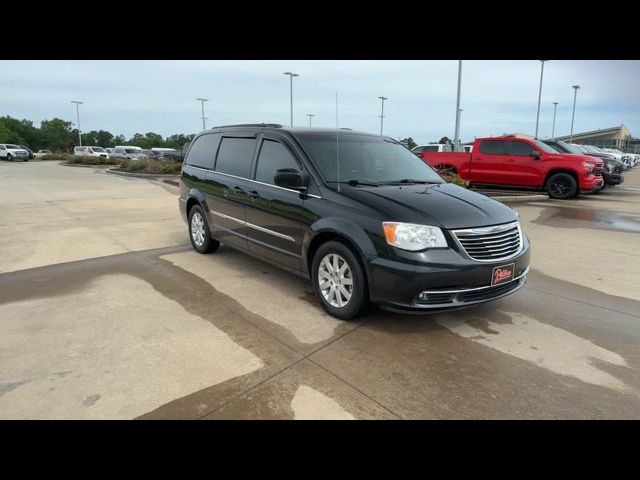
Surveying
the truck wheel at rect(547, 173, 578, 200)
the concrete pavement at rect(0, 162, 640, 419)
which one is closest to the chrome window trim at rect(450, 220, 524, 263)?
the concrete pavement at rect(0, 162, 640, 419)

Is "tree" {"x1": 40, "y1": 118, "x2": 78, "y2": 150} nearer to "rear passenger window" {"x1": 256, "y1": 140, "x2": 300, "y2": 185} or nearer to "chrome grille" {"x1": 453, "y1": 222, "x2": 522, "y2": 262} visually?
"rear passenger window" {"x1": 256, "y1": 140, "x2": 300, "y2": 185}

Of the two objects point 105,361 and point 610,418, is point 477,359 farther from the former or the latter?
point 105,361

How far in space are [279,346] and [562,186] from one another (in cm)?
1217

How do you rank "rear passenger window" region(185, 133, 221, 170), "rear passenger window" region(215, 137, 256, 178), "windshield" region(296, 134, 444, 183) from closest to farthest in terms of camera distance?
"windshield" region(296, 134, 444, 183) → "rear passenger window" region(215, 137, 256, 178) → "rear passenger window" region(185, 133, 221, 170)

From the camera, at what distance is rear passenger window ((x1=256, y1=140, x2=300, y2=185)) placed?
15.3ft

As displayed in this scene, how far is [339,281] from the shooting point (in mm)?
3982

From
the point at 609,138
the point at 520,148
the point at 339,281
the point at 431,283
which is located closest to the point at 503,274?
the point at 431,283

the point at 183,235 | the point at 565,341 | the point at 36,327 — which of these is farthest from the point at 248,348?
the point at 183,235

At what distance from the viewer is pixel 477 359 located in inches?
132

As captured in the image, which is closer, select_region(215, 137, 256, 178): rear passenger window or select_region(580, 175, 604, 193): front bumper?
select_region(215, 137, 256, 178): rear passenger window

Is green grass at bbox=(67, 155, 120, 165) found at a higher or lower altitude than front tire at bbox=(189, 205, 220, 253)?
higher

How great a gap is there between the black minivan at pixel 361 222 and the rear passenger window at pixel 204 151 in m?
0.36

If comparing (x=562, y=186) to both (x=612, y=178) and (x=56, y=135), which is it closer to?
(x=612, y=178)

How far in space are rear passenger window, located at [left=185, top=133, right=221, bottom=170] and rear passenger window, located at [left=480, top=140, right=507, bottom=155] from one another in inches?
398
